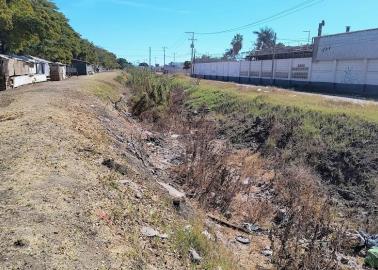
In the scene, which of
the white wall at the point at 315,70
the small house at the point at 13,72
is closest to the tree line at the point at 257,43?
the white wall at the point at 315,70

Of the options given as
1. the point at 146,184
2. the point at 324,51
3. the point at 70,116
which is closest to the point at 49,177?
A: the point at 146,184

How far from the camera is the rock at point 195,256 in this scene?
6.70 metres

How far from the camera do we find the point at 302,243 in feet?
29.9

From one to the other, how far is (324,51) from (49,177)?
4323cm

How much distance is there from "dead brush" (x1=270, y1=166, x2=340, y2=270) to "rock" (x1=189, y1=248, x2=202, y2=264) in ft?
6.28

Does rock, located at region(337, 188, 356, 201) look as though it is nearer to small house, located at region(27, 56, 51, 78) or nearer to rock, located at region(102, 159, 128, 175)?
rock, located at region(102, 159, 128, 175)

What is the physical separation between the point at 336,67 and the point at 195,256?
41.1 meters

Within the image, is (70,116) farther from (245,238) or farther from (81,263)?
(81,263)

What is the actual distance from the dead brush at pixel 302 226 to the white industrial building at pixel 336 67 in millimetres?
25159

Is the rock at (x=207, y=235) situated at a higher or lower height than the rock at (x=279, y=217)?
higher

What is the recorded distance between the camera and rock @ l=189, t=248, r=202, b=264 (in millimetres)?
6695

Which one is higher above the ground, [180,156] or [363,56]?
[363,56]

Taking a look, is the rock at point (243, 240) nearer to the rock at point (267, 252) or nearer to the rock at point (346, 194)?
the rock at point (267, 252)

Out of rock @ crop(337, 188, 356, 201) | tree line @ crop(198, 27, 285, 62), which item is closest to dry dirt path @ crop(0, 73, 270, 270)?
rock @ crop(337, 188, 356, 201)
